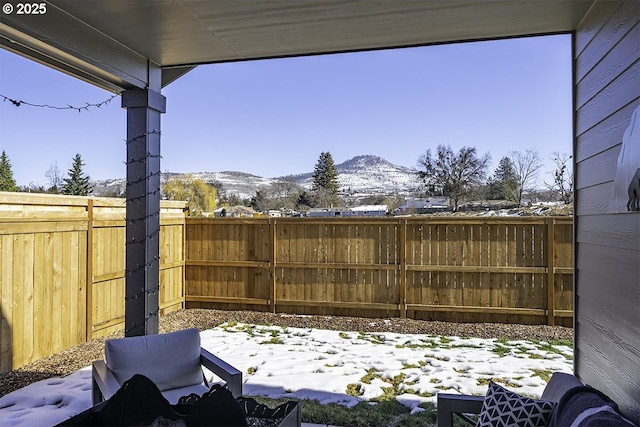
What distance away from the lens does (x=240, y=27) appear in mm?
2494

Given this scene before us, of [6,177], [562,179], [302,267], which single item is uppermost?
[562,179]

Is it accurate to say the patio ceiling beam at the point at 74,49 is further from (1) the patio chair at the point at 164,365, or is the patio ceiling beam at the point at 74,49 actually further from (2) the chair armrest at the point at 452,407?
(2) the chair armrest at the point at 452,407

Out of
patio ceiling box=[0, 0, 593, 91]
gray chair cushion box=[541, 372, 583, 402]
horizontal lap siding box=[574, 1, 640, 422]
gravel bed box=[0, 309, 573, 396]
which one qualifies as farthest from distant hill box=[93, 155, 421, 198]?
gray chair cushion box=[541, 372, 583, 402]

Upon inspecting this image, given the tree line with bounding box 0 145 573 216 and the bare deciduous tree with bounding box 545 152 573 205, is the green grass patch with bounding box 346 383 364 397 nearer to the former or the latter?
the tree line with bounding box 0 145 573 216

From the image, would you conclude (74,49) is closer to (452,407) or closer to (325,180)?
(452,407)

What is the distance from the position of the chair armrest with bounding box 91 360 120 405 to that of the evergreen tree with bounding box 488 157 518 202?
25.6 ft

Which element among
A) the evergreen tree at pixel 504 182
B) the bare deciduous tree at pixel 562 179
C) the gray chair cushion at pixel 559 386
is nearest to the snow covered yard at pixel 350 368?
the gray chair cushion at pixel 559 386

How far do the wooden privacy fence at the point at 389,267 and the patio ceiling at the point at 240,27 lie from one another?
3.16 metres

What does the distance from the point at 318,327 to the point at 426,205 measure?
4.27 meters

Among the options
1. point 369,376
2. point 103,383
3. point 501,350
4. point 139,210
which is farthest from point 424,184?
point 103,383

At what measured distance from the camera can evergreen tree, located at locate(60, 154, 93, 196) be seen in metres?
8.27

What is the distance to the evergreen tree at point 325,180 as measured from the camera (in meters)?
11.6

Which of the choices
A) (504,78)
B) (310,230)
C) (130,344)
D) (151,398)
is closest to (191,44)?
(130,344)

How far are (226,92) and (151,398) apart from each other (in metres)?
13.0
